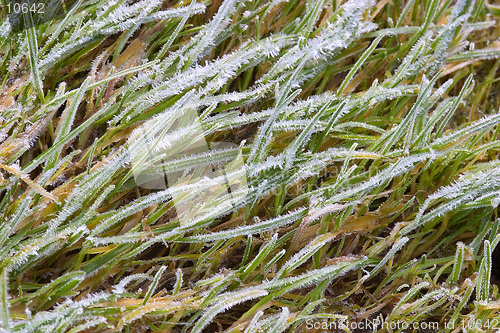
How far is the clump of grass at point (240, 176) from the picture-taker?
0.96 m

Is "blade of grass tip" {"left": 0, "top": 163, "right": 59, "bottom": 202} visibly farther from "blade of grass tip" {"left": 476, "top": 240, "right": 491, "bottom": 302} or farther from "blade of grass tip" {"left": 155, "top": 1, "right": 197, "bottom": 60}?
"blade of grass tip" {"left": 476, "top": 240, "right": 491, "bottom": 302}

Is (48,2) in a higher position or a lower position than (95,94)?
higher

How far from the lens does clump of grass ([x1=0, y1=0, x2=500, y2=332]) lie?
37.6 inches

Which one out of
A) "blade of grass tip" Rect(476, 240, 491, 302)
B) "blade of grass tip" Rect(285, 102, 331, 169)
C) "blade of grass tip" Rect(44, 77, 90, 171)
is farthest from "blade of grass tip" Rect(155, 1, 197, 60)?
"blade of grass tip" Rect(476, 240, 491, 302)

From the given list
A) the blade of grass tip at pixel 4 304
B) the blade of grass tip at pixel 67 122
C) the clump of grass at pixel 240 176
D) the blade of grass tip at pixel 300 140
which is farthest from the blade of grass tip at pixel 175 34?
the blade of grass tip at pixel 4 304

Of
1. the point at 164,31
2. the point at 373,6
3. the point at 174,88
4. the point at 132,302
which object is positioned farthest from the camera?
the point at 373,6

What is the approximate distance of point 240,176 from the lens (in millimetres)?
1015

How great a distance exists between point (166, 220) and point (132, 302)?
202mm

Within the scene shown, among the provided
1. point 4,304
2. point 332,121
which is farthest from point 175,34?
point 4,304

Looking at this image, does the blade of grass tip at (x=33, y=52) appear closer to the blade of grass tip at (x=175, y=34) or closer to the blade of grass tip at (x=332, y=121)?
the blade of grass tip at (x=175, y=34)

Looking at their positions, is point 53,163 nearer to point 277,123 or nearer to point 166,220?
point 166,220

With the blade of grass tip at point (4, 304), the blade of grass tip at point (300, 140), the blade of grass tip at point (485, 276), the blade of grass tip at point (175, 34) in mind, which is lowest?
the blade of grass tip at point (485, 276)

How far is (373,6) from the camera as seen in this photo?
4.32 ft

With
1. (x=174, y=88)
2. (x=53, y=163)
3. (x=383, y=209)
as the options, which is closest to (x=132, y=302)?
(x=53, y=163)
